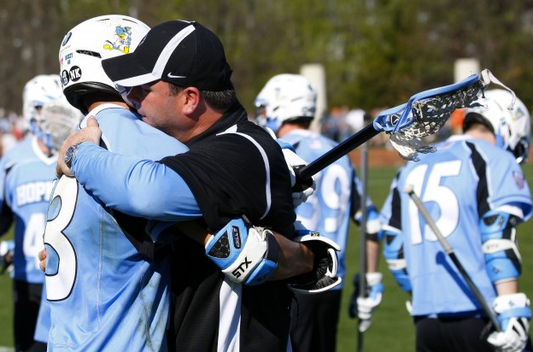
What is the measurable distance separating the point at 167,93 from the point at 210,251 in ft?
1.84

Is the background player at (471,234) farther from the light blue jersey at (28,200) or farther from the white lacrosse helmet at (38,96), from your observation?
the white lacrosse helmet at (38,96)

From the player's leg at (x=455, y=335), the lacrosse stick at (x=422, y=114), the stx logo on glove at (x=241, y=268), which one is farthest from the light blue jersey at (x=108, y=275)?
the player's leg at (x=455, y=335)

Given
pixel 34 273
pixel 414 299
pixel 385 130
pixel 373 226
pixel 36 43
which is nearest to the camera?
pixel 385 130

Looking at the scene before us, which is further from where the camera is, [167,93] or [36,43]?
[36,43]

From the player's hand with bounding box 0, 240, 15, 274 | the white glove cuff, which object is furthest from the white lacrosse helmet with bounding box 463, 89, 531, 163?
the player's hand with bounding box 0, 240, 15, 274

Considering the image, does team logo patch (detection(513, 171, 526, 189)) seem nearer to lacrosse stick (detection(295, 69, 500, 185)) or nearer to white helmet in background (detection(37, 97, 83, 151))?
lacrosse stick (detection(295, 69, 500, 185))

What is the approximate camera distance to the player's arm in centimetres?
Answer: 537

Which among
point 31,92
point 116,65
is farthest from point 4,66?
point 116,65

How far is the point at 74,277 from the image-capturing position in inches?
133

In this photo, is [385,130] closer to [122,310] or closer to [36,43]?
[122,310]

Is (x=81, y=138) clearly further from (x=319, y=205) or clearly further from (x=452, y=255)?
(x=319, y=205)

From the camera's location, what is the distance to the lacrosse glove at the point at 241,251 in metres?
3.23

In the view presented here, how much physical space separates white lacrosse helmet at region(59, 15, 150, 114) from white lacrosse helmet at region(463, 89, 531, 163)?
273 cm

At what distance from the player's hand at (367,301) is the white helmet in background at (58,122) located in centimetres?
233
